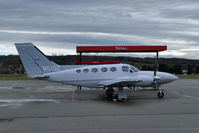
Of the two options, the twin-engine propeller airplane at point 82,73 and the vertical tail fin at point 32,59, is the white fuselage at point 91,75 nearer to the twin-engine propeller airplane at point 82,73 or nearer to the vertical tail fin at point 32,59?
the twin-engine propeller airplane at point 82,73

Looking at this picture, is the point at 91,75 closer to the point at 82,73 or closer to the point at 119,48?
the point at 82,73

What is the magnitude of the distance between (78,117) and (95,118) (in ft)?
2.43

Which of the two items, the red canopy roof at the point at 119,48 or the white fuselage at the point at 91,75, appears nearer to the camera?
the white fuselage at the point at 91,75

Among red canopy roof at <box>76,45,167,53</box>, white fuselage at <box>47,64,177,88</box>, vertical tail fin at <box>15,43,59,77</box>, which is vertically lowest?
white fuselage at <box>47,64,177,88</box>

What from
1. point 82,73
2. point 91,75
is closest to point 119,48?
point 91,75

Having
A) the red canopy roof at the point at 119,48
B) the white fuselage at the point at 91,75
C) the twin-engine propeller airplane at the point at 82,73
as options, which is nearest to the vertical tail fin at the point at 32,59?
the twin-engine propeller airplane at the point at 82,73

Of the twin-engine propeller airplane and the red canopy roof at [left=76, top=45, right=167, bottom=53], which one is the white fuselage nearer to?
the twin-engine propeller airplane

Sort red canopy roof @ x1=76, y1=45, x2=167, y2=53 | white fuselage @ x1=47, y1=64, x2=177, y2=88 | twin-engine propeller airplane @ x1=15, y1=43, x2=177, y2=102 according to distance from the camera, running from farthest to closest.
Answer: red canopy roof @ x1=76, y1=45, x2=167, y2=53 < white fuselage @ x1=47, y1=64, x2=177, y2=88 < twin-engine propeller airplane @ x1=15, y1=43, x2=177, y2=102

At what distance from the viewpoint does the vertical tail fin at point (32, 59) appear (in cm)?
Result: 1606

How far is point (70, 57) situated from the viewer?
216 ft

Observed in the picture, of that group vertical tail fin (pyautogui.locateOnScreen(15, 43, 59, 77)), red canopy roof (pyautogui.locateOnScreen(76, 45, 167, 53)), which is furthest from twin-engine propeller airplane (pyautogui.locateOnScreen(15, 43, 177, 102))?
red canopy roof (pyautogui.locateOnScreen(76, 45, 167, 53))

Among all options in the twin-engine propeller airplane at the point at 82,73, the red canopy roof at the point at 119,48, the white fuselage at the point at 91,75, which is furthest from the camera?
the red canopy roof at the point at 119,48

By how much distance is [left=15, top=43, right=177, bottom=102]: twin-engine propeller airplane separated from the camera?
16.0 m

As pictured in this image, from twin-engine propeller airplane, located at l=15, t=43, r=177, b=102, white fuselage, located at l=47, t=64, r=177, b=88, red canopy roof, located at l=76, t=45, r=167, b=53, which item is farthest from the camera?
red canopy roof, located at l=76, t=45, r=167, b=53
